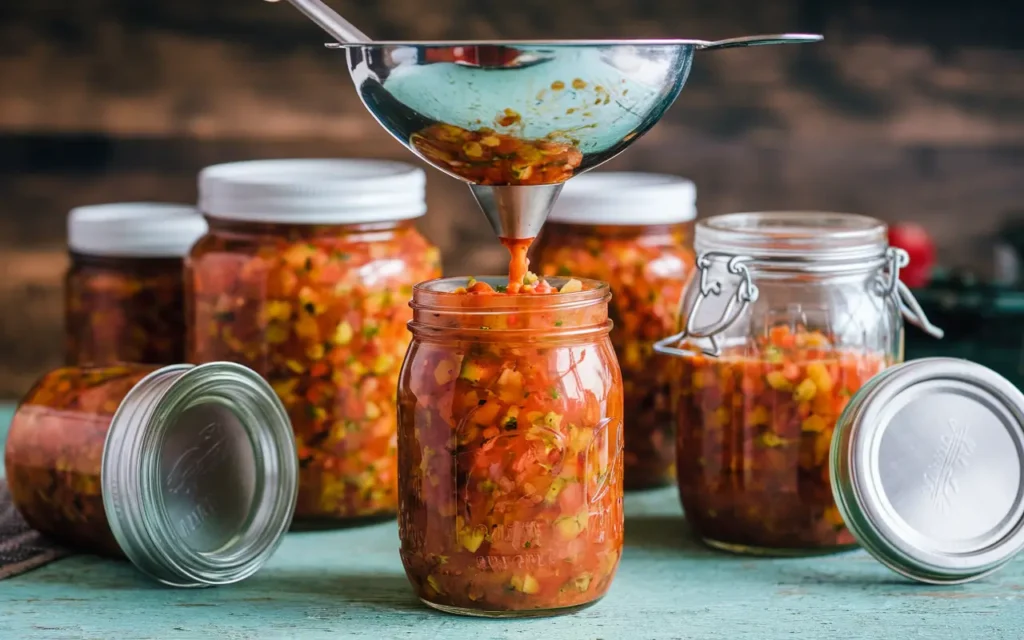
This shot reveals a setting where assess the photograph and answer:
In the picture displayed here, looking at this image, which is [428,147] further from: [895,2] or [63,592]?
[895,2]

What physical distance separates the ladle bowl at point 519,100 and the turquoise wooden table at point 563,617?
0.99 ft

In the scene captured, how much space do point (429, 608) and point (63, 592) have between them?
11.4 inches

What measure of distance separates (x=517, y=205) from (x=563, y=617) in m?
0.31

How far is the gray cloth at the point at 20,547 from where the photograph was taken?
3.27 ft

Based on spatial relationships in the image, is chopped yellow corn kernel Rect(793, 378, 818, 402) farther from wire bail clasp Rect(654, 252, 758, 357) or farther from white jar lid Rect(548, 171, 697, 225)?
white jar lid Rect(548, 171, 697, 225)

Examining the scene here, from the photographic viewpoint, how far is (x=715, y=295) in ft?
3.53

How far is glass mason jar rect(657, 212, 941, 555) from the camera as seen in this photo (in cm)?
101

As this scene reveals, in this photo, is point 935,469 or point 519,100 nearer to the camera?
point 519,100

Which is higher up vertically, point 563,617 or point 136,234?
point 136,234

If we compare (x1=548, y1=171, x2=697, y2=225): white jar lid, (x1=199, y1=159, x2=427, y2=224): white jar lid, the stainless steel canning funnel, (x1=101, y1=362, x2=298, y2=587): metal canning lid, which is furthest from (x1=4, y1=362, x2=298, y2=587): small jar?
(x1=548, y1=171, x2=697, y2=225): white jar lid

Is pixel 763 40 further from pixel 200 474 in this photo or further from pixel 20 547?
pixel 20 547

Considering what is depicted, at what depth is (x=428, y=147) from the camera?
891mm

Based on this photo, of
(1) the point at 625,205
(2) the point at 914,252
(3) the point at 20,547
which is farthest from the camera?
(2) the point at 914,252

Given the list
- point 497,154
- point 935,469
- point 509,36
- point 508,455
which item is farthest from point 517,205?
point 509,36
